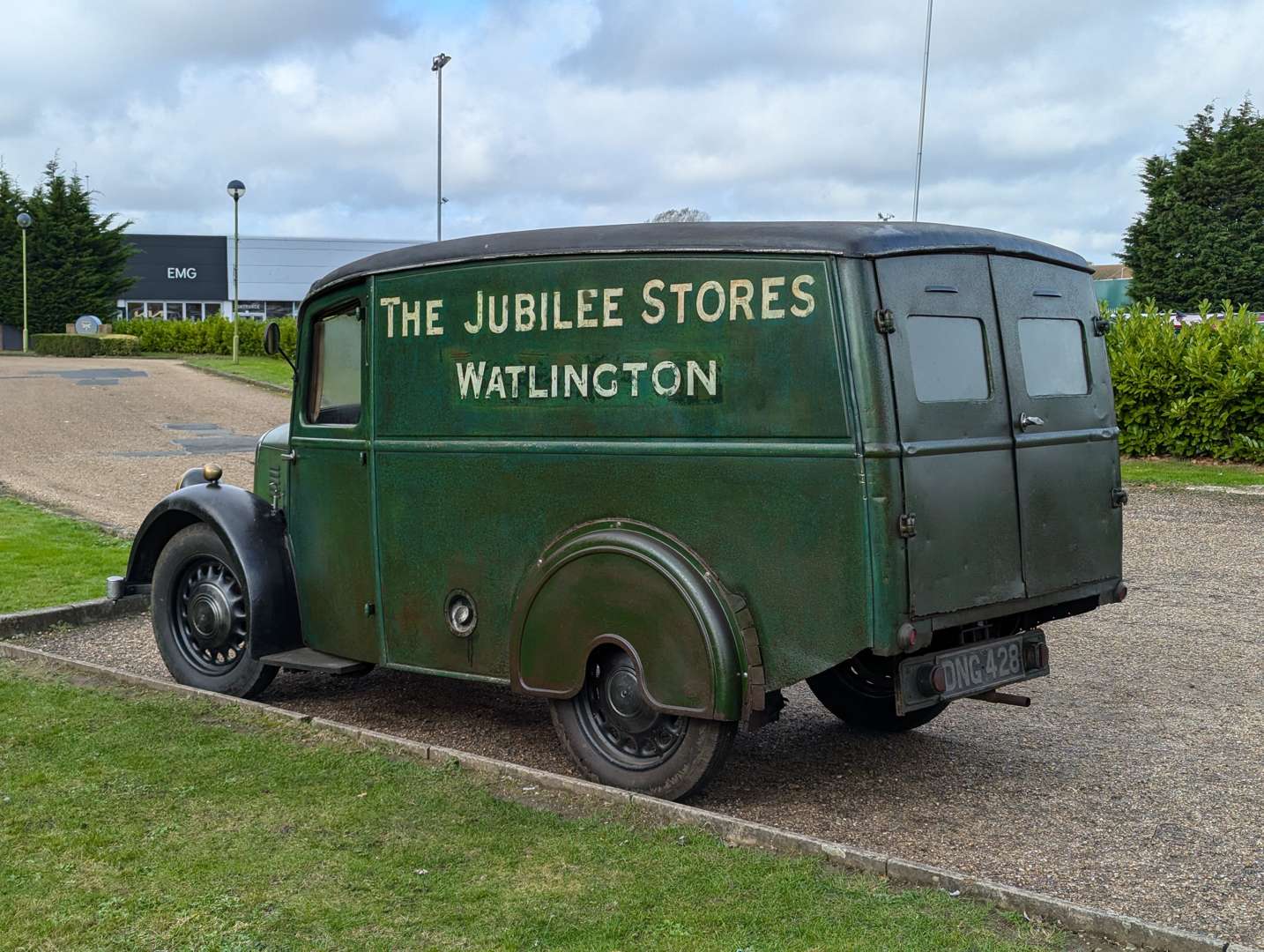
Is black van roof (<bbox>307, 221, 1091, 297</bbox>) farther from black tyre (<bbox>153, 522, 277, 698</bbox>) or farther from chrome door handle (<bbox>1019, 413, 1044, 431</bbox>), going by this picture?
black tyre (<bbox>153, 522, 277, 698</bbox>)

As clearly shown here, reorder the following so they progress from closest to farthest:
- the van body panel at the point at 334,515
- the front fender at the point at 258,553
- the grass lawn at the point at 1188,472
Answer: the van body panel at the point at 334,515 → the front fender at the point at 258,553 → the grass lawn at the point at 1188,472

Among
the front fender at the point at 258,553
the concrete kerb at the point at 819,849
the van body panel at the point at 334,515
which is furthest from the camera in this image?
the front fender at the point at 258,553

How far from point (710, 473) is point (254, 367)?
111 ft

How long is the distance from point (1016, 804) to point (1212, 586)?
5.88 meters

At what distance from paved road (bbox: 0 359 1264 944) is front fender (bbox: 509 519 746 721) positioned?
1.98 ft

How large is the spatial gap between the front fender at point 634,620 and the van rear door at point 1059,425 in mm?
1304

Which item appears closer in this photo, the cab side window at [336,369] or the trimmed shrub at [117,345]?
the cab side window at [336,369]

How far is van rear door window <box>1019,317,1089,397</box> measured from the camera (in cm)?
559

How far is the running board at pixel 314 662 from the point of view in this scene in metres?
6.57

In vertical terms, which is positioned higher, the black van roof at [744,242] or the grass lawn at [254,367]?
the grass lawn at [254,367]

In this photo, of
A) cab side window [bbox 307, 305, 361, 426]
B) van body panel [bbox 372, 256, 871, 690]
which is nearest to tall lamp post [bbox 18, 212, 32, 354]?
cab side window [bbox 307, 305, 361, 426]

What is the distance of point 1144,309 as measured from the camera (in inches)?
749

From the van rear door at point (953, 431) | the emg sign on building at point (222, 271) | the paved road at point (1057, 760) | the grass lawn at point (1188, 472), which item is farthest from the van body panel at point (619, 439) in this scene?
the emg sign on building at point (222, 271)

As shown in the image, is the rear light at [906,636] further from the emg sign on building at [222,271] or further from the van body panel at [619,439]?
the emg sign on building at [222,271]
